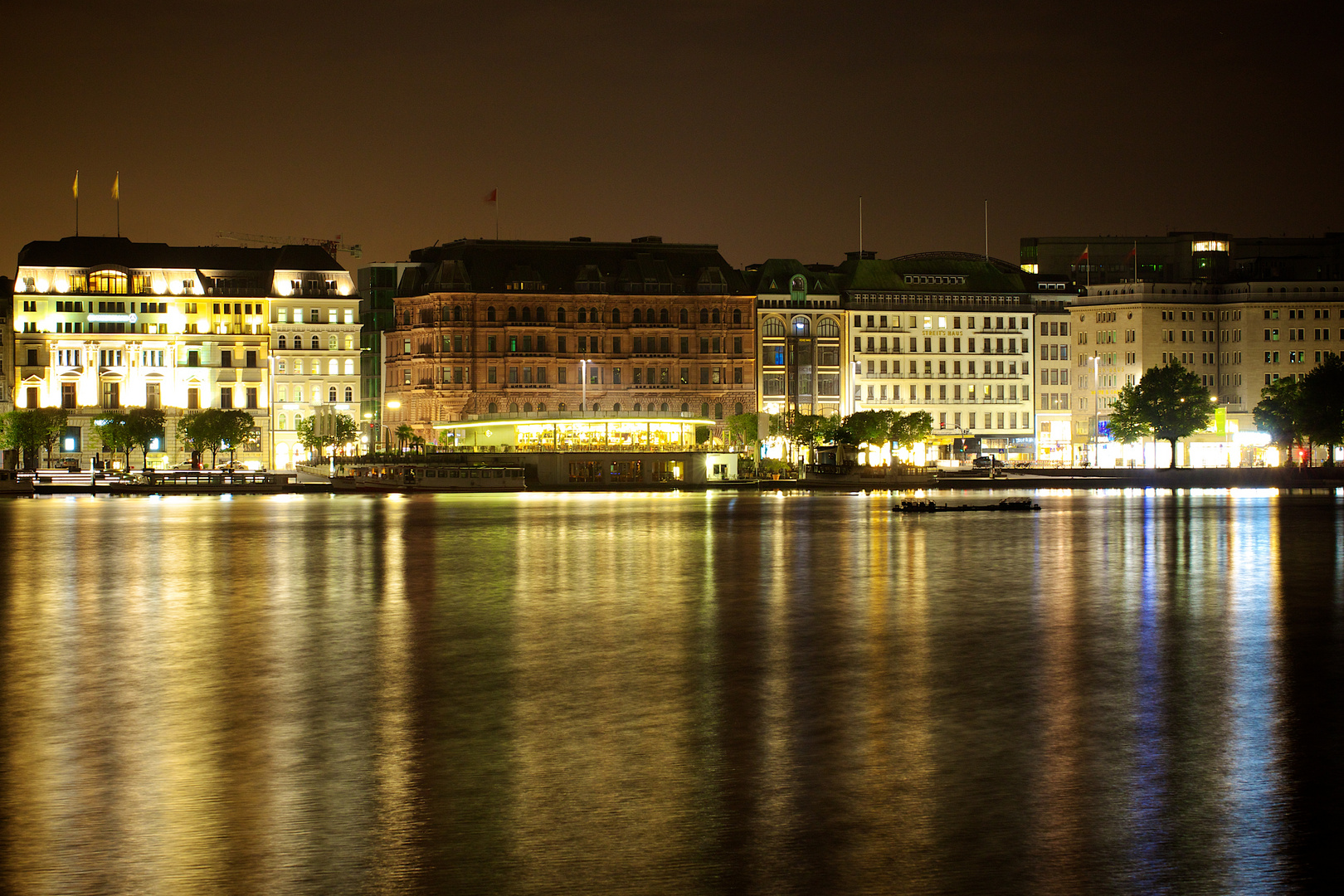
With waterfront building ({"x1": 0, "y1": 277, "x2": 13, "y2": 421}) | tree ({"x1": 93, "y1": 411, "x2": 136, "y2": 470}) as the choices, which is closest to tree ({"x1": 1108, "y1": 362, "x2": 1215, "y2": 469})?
tree ({"x1": 93, "y1": 411, "x2": 136, "y2": 470})

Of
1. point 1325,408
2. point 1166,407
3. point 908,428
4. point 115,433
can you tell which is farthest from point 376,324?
point 1325,408

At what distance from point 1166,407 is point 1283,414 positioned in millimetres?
12260

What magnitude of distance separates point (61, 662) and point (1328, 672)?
22963mm

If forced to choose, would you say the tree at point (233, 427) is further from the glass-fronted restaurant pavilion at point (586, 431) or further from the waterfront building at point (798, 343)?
the waterfront building at point (798, 343)

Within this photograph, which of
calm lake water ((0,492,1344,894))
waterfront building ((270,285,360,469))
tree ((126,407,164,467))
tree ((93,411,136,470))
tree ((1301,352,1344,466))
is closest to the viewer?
calm lake water ((0,492,1344,894))

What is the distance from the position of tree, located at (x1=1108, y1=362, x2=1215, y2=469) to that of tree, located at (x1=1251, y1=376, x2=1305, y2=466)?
6060mm

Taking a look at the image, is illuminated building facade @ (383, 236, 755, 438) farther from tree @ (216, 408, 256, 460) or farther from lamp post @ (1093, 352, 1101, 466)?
lamp post @ (1093, 352, 1101, 466)

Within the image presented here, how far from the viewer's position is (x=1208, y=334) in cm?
18938

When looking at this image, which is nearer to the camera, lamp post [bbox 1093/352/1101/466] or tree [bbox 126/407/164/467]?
tree [bbox 126/407/164/467]

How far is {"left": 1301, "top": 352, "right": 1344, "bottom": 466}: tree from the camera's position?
A: 137625 mm

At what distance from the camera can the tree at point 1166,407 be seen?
6161 inches

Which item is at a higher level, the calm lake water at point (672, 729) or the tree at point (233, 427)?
the tree at point (233, 427)

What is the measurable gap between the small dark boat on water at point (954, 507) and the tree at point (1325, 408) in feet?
202

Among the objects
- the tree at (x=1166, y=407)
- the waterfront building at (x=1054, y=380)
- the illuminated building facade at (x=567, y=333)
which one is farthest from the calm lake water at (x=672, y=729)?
the waterfront building at (x=1054, y=380)
